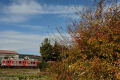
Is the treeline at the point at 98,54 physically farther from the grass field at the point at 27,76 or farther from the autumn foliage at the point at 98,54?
the grass field at the point at 27,76

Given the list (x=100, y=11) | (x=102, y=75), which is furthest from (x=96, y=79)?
(x=100, y=11)

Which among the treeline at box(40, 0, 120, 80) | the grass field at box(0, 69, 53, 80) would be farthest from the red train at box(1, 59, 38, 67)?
the treeline at box(40, 0, 120, 80)

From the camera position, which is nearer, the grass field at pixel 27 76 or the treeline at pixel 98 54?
the treeline at pixel 98 54

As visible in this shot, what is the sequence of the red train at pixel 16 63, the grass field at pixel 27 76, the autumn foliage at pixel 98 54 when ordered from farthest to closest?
the red train at pixel 16 63, the grass field at pixel 27 76, the autumn foliage at pixel 98 54

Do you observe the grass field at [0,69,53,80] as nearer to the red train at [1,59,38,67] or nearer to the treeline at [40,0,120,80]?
the treeline at [40,0,120,80]

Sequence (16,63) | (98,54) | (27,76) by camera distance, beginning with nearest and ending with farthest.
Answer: (98,54), (27,76), (16,63)

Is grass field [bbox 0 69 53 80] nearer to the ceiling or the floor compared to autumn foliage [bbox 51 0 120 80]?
nearer to the floor

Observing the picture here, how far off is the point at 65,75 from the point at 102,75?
163 cm

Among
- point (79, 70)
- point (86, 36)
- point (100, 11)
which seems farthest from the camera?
point (100, 11)

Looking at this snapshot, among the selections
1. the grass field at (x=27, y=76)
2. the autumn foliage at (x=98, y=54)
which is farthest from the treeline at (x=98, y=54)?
the grass field at (x=27, y=76)

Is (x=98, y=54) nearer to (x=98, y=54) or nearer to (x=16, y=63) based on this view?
(x=98, y=54)

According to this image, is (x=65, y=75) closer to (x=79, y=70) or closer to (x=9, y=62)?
(x=79, y=70)

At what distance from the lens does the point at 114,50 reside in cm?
500

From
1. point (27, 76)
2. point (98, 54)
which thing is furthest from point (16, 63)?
point (98, 54)
